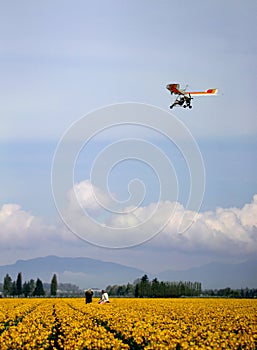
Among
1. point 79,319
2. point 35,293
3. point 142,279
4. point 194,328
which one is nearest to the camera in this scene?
point 194,328

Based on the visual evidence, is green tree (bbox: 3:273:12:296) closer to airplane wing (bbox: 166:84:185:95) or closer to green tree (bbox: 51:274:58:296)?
green tree (bbox: 51:274:58:296)

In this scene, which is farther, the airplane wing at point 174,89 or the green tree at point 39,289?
the green tree at point 39,289

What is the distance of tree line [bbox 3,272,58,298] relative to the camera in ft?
398

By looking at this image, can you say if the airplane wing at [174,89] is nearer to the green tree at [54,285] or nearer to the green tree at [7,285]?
the green tree at [54,285]

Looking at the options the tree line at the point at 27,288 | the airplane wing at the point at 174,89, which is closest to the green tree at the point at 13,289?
the tree line at the point at 27,288

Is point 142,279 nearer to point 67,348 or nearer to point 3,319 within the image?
point 3,319

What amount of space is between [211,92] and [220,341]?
10.5 meters

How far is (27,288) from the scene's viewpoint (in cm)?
12644

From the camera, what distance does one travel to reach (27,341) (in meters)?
19.5

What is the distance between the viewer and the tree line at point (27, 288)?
398ft

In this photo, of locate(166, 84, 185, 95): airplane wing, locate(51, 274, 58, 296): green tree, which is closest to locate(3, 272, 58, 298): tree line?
locate(51, 274, 58, 296): green tree

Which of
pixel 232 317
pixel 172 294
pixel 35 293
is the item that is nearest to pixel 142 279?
pixel 172 294

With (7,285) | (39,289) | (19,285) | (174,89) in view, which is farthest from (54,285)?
(174,89)

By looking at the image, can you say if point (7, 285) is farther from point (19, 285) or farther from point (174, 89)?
point (174, 89)
